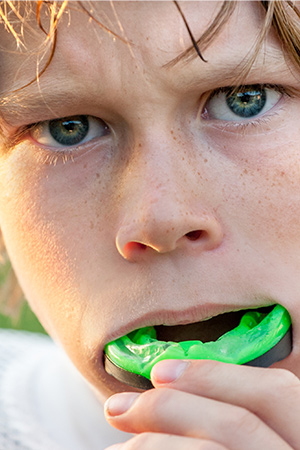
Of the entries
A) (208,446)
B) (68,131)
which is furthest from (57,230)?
(208,446)

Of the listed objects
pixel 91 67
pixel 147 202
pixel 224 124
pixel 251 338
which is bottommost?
pixel 251 338

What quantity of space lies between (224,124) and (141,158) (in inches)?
7.2

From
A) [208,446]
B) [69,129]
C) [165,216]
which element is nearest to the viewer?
[208,446]

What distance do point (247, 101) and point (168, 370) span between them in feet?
1.73

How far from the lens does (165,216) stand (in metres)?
1.07

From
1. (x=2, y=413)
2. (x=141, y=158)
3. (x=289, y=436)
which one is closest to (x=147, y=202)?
(x=141, y=158)

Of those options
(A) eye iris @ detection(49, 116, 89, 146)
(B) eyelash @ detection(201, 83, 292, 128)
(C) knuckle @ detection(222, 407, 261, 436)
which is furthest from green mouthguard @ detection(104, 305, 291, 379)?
(A) eye iris @ detection(49, 116, 89, 146)

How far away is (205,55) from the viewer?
3.67 feet

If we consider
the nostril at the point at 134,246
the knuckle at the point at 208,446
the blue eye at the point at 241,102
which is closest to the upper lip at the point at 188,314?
the nostril at the point at 134,246

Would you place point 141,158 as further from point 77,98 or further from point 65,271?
point 65,271

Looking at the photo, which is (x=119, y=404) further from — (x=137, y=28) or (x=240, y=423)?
(x=137, y=28)

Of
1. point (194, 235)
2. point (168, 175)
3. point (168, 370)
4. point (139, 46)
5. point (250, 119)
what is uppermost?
point (139, 46)

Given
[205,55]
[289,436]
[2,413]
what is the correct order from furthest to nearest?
[2,413]
[205,55]
[289,436]

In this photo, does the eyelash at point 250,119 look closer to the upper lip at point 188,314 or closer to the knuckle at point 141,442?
the upper lip at point 188,314
